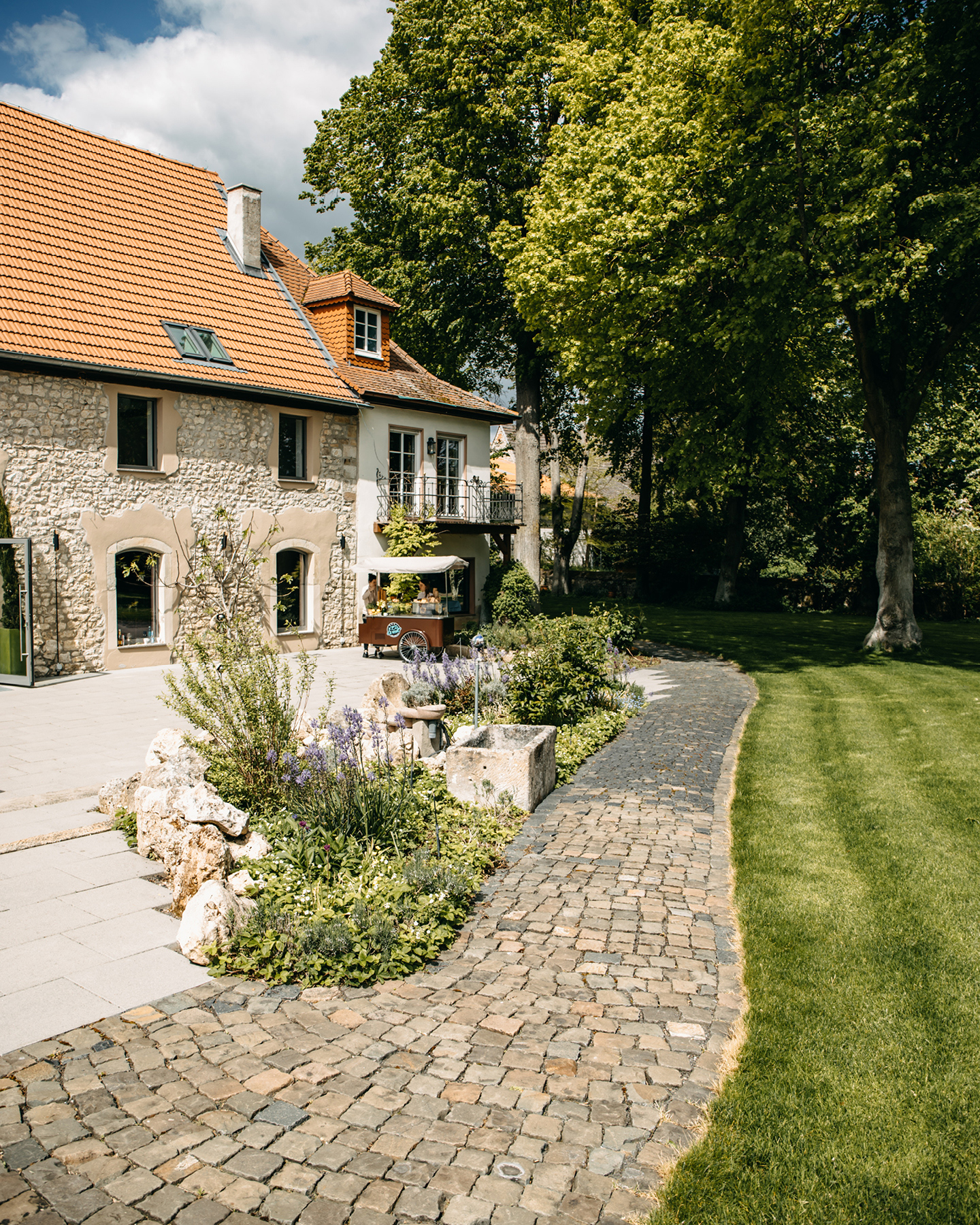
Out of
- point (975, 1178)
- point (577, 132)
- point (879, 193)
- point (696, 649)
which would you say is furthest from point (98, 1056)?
point (577, 132)

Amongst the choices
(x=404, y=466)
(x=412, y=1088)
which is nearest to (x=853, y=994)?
(x=412, y=1088)

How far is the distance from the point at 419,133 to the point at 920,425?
60.4ft

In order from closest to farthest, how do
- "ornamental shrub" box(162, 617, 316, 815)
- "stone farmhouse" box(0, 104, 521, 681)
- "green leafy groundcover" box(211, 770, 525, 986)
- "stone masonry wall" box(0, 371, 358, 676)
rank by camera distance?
"green leafy groundcover" box(211, 770, 525, 986) < "ornamental shrub" box(162, 617, 316, 815) < "stone masonry wall" box(0, 371, 358, 676) < "stone farmhouse" box(0, 104, 521, 681)

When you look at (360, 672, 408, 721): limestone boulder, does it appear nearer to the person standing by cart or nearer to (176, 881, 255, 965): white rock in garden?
(176, 881, 255, 965): white rock in garden

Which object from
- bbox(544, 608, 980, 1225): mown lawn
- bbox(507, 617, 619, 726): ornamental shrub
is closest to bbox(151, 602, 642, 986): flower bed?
bbox(507, 617, 619, 726): ornamental shrub

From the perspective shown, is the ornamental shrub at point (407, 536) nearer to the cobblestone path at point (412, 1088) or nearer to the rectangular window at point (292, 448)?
the rectangular window at point (292, 448)

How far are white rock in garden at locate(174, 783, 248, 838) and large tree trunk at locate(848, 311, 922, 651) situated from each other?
15641 mm

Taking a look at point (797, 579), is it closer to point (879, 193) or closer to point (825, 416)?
point (825, 416)

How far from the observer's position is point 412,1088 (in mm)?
3529

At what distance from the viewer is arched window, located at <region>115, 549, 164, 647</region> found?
53.6 feet

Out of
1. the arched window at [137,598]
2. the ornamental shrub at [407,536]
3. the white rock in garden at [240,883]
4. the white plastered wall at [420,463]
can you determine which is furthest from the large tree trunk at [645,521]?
the white rock in garden at [240,883]

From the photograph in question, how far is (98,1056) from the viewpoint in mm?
3697

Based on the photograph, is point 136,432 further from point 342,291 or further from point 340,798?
point 340,798

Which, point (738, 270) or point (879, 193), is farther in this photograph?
point (738, 270)
